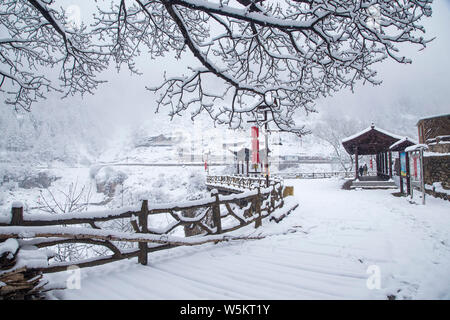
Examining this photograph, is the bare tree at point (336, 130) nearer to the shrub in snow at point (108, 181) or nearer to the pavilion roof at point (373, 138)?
the pavilion roof at point (373, 138)

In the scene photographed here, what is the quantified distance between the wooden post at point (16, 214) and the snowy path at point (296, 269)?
977 millimetres

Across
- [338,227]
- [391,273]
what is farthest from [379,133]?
[391,273]

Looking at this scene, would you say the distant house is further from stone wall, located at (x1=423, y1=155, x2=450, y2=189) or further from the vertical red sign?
stone wall, located at (x1=423, y1=155, x2=450, y2=189)

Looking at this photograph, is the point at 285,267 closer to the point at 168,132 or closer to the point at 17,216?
the point at 17,216

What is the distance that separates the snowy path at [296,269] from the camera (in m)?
2.73

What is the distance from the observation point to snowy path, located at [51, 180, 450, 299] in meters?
2.73

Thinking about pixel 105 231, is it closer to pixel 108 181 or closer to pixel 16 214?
pixel 16 214

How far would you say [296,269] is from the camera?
3.41m

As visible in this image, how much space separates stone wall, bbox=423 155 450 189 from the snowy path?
19.6 feet
